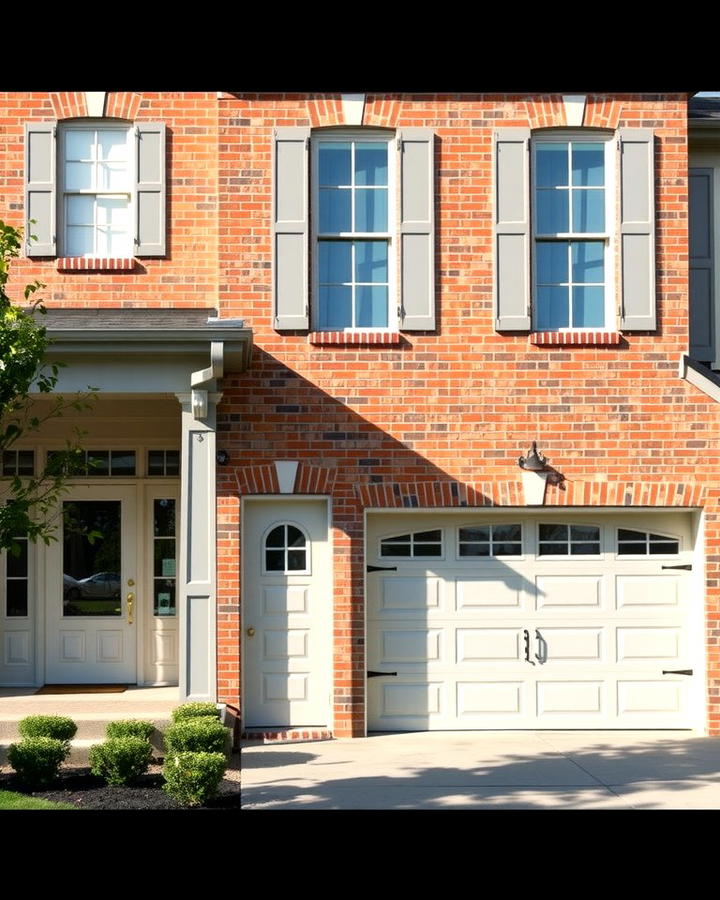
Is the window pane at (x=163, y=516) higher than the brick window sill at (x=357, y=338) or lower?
lower

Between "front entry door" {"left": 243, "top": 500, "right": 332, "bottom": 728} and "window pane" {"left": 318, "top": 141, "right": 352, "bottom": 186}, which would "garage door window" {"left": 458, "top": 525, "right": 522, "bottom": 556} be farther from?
"window pane" {"left": 318, "top": 141, "right": 352, "bottom": 186}

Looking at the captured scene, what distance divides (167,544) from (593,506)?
453 centimetres

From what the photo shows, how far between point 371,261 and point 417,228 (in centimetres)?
55

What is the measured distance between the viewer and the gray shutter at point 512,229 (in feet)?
36.4

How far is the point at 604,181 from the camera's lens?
1130cm

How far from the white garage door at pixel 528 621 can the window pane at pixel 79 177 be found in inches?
176

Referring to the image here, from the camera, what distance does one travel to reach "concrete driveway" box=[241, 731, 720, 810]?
8242 mm

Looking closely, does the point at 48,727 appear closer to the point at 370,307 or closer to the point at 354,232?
the point at 370,307

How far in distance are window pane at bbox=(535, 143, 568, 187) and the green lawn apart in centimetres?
716

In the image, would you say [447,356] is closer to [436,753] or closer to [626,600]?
[626,600]

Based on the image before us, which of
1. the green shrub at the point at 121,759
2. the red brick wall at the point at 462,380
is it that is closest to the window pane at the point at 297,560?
the red brick wall at the point at 462,380

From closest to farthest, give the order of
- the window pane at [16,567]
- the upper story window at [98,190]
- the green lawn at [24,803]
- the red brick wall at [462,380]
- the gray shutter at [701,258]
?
the green lawn at [24,803]
the red brick wall at [462,380]
the upper story window at [98,190]
the gray shutter at [701,258]
the window pane at [16,567]

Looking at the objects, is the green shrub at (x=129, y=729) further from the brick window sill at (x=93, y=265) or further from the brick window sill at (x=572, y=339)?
the brick window sill at (x=572, y=339)

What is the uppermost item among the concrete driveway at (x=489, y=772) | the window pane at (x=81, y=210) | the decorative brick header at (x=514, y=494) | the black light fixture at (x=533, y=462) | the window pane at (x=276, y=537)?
the window pane at (x=81, y=210)
